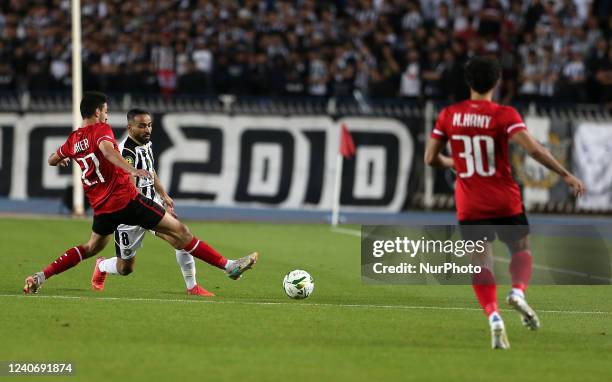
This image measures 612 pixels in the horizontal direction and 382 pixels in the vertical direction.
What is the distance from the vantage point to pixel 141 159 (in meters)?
12.4

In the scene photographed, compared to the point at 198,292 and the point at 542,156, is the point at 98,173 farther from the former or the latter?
the point at 542,156

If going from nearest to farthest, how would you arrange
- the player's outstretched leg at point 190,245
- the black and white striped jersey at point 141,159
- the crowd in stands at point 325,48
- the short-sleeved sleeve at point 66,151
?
the short-sleeved sleeve at point 66,151
the player's outstretched leg at point 190,245
the black and white striped jersey at point 141,159
the crowd in stands at point 325,48

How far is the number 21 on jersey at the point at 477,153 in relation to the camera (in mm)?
9375

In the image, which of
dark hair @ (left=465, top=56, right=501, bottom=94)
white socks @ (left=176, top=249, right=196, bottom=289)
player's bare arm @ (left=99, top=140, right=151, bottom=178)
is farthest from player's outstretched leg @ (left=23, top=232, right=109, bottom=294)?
dark hair @ (left=465, top=56, right=501, bottom=94)

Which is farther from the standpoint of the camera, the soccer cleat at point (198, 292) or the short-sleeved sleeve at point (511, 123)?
the soccer cleat at point (198, 292)

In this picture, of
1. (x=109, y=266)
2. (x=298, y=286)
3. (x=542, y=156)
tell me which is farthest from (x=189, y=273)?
(x=542, y=156)

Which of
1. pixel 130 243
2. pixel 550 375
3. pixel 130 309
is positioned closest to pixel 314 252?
pixel 130 243

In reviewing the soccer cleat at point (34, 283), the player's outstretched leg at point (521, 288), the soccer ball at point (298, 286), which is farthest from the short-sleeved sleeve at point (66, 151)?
the player's outstretched leg at point (521, 288)

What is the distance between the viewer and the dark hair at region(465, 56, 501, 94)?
927cm

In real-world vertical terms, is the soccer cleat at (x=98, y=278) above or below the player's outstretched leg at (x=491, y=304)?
below

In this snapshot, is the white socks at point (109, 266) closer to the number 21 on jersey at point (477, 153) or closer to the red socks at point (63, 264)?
the red socks at point (63, 264)

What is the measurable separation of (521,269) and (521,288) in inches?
6.4

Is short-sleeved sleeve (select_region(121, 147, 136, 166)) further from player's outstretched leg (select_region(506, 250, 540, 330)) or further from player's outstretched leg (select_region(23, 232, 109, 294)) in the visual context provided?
player's outstretched leg (select_region(506, 250, 540, 330))

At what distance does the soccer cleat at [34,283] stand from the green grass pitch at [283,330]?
16 centimetres
